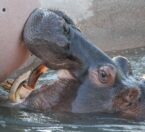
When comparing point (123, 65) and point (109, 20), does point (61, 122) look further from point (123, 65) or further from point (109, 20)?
point (109, 20)

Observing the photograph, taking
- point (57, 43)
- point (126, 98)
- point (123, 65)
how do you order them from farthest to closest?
point (123, 65) < point (126, 98) < point (57, 43)

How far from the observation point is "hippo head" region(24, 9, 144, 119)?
11.6 ft

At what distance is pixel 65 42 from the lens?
139 inches

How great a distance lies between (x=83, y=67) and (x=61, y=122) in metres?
0.38

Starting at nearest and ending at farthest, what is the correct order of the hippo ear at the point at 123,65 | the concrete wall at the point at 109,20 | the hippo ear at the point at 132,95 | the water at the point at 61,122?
1. the water at the point at 61,122
2. the hippo ear at the point at 132,95
3. the hippo ear at the point at 123,65
4. the concrete wall at the point at 109,20

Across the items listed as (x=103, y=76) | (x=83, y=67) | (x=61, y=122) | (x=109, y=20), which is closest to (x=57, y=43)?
(x=83, y=67)

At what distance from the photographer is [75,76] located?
361cm

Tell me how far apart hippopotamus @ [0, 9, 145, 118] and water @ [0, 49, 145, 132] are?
0.16 feet

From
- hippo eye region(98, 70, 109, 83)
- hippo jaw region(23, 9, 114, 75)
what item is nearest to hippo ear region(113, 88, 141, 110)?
hippo eye region(98, 70, 109, 83)

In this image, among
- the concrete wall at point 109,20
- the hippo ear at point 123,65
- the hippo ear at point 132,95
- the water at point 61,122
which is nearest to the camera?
the water at point 61,122

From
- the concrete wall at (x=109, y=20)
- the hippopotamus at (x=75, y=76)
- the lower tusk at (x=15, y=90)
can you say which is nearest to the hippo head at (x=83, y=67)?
the hippopotamus at (x=75, y=76)

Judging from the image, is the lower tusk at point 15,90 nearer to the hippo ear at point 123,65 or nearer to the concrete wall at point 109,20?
the hippo ear at point 123,65

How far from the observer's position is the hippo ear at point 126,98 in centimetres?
358

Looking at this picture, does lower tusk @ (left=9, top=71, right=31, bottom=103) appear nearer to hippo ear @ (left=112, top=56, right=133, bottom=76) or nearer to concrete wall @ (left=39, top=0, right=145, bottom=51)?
hippo ear @ (left=112, top=56, right=133, bottom=76)
